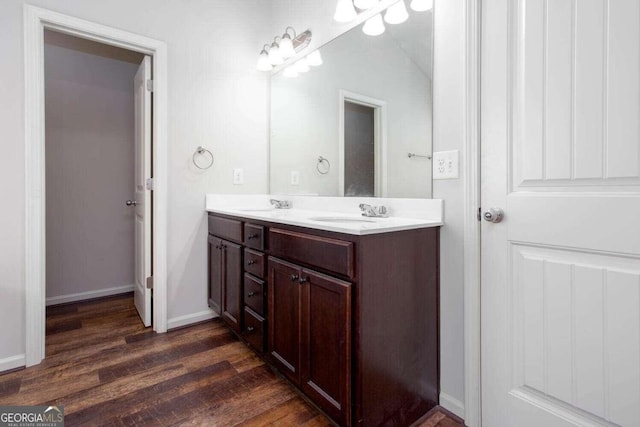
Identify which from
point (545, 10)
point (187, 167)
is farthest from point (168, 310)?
point (545, 10)

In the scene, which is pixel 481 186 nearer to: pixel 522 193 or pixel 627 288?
pixel 522 193

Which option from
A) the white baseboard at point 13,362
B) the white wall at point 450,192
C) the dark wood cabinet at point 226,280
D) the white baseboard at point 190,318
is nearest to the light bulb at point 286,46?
the white wall at point 450,192

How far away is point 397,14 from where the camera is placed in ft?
5.21

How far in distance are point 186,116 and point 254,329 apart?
1.51 meters

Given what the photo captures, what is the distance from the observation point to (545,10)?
1098 mm

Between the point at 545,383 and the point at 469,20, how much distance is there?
1398mm

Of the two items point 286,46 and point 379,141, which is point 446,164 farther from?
point 286,46

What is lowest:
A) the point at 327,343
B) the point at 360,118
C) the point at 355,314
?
the point at 327,343

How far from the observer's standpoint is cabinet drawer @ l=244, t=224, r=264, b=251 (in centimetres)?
165

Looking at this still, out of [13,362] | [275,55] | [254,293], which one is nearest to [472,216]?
[254,293]

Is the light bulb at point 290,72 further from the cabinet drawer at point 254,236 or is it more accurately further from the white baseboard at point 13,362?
the white baseboard at point 13,362

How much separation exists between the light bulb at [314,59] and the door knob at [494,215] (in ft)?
4.93

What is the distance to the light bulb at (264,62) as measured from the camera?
2449mm

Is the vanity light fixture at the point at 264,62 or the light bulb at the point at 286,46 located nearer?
the light bulb at the point at 286,46
